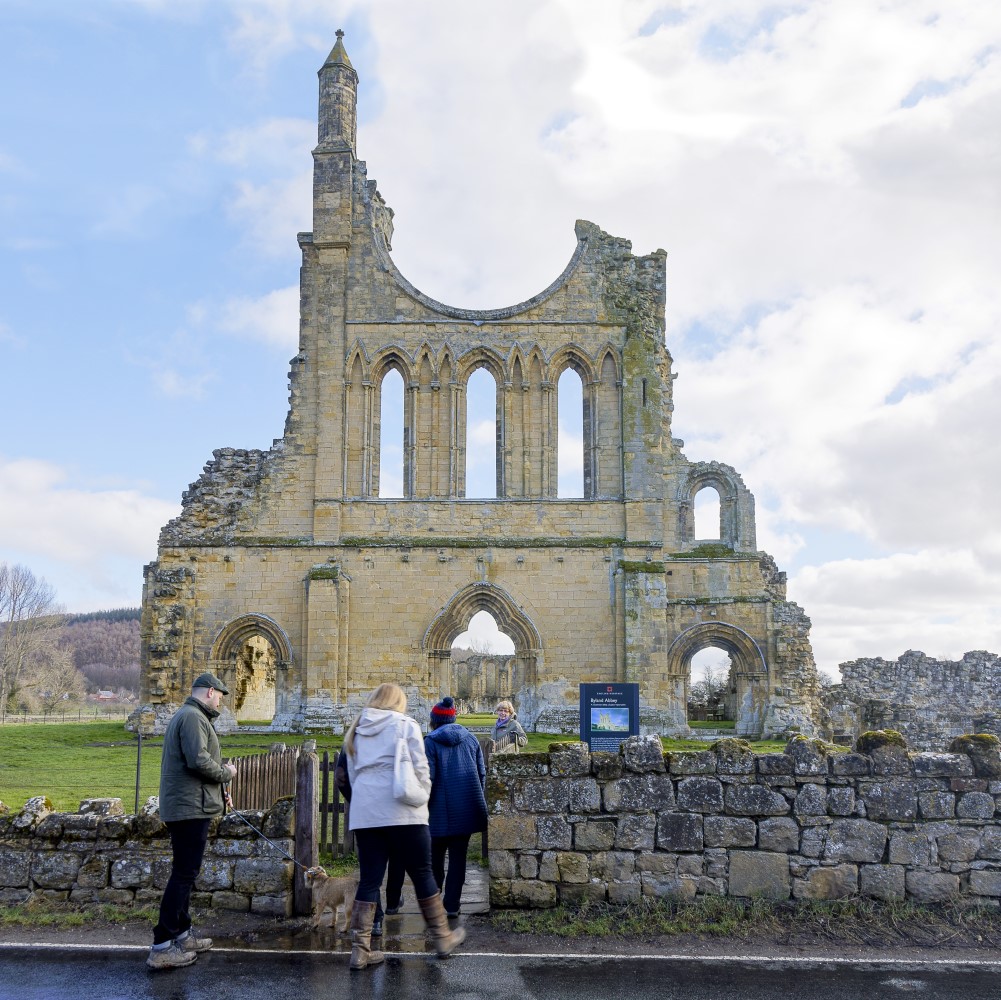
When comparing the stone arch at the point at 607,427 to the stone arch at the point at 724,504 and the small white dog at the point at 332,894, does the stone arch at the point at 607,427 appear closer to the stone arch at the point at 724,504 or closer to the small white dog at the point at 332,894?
the stone arch at the point at 724,504

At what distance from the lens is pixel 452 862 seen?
8047 mm

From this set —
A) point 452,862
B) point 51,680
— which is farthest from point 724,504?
point 51,680

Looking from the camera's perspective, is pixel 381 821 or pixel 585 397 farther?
pixel 585 397

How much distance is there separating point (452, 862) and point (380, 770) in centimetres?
168

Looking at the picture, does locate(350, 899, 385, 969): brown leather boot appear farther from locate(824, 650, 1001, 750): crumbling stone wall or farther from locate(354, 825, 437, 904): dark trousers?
locate(824, 650, 1001, 750): crumbling stone wall

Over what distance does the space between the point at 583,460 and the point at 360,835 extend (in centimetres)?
2055

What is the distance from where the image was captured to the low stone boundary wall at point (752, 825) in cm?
793

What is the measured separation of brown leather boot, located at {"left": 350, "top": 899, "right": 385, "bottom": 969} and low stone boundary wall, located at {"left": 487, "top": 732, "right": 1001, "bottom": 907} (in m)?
1.40

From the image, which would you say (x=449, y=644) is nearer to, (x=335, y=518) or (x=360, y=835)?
(x=335, y=518)

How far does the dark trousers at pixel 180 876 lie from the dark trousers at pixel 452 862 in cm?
184

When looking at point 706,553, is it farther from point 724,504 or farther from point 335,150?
point 335,150

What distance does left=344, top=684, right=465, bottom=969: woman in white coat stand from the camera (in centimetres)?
677

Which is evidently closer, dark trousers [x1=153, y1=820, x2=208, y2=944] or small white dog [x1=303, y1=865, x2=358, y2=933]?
dark trousers [x1=153, y1=820, x2=208, y2=944]

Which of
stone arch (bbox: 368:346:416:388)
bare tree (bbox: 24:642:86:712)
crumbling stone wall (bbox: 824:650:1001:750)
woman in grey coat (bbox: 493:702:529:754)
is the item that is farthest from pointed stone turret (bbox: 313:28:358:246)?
bare tree (bbox: 24:642:86:712)
